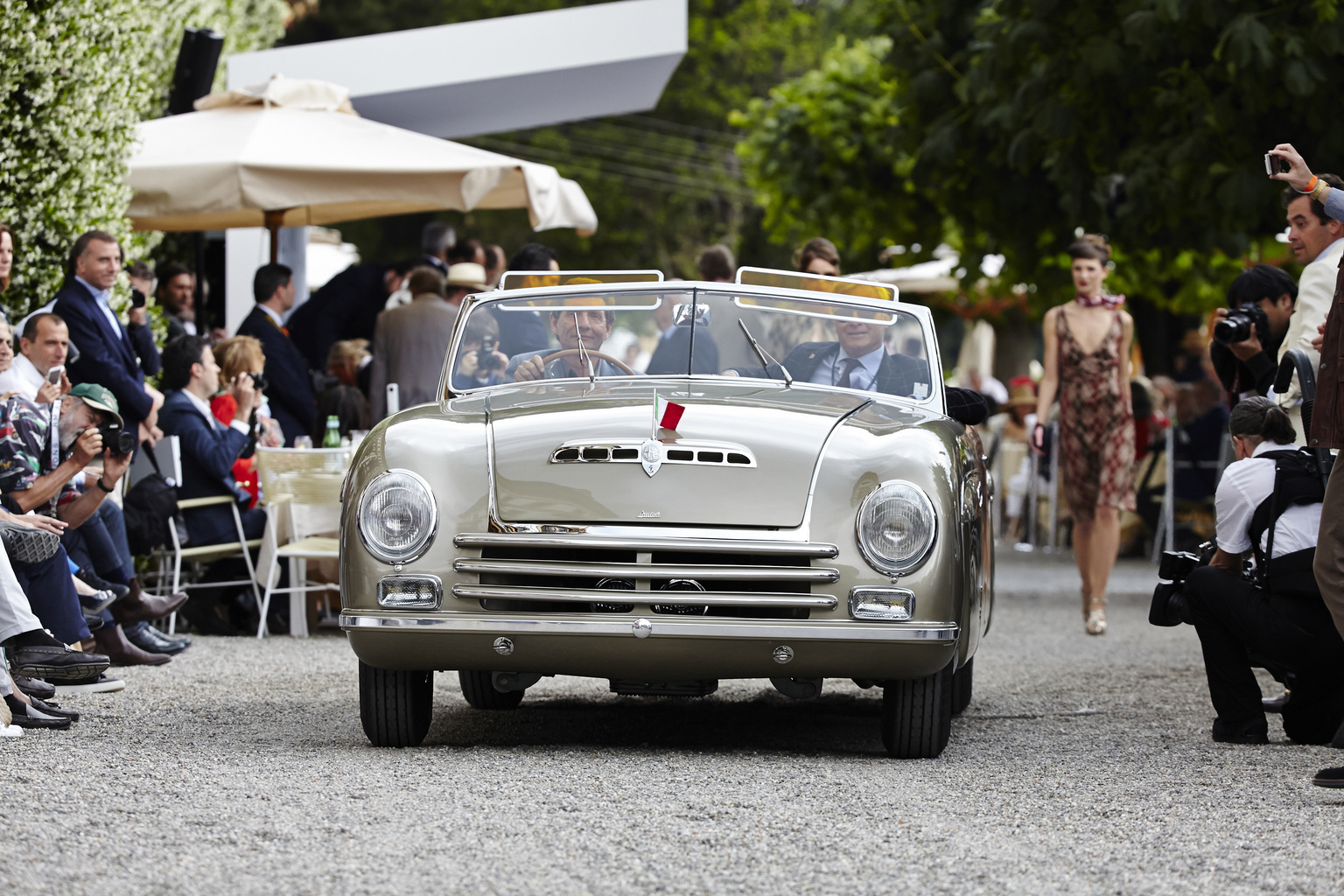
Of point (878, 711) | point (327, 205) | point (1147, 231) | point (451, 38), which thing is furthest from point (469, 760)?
point (451, 38)

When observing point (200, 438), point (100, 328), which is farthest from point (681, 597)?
point (200, 438)

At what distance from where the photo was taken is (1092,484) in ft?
35.1

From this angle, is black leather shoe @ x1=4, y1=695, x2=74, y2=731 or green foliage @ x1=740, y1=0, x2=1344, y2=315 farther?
green foliage @ x1=740, y1=0, x2=1344, y2=315

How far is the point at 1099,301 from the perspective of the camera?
1068 centimetres

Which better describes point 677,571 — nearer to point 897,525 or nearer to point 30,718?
point 897,525

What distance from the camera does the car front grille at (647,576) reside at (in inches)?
214

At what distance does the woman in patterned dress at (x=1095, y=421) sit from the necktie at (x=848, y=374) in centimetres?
407

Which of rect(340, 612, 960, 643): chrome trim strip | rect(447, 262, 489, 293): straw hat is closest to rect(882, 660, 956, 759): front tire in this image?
rect(340, 612, 960, 643): chrome trim strip

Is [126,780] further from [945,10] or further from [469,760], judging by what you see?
[945,10]

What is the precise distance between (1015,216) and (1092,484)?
4.75m

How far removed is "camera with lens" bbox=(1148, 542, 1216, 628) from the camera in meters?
6.51

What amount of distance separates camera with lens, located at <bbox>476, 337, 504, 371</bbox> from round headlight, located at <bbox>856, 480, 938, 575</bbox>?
1886mm

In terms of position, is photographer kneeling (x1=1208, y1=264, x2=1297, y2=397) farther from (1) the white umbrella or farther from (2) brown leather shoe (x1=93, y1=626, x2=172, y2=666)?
(1) the white umbrella

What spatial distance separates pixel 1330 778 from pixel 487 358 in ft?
10.9
